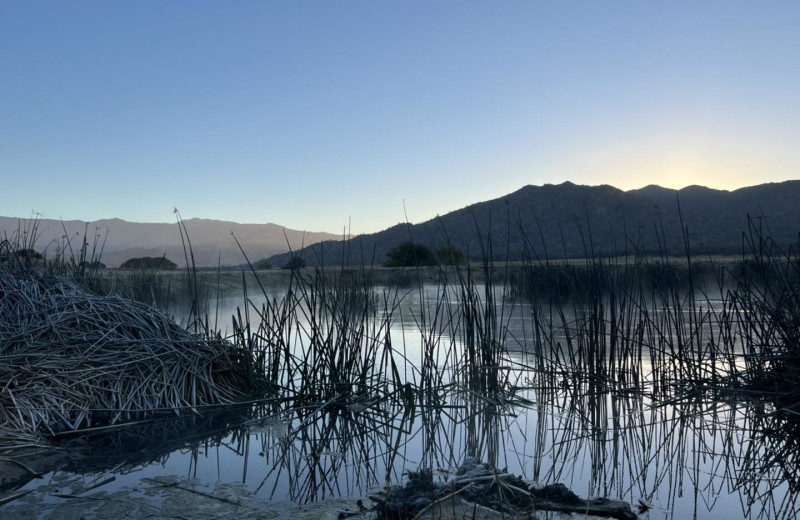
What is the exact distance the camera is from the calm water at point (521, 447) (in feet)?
8.18

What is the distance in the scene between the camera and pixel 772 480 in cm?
258

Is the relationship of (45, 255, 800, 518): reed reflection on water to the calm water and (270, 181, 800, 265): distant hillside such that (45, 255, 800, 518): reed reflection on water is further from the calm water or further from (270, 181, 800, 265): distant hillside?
(270, 181, 800, 265): distant hillside

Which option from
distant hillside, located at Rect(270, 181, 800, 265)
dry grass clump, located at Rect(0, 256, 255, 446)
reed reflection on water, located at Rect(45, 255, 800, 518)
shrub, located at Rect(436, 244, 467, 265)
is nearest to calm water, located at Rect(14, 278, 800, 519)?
reed reflection on water, located at Rect(45, 255, 800, 518)

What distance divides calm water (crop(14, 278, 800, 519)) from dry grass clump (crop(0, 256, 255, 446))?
1.06ft

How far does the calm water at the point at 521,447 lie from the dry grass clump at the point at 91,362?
32 cm

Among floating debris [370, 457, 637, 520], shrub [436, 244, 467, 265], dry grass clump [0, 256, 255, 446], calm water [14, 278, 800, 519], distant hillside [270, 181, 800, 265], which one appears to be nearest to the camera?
floating debris [370, 457, 637, 520]

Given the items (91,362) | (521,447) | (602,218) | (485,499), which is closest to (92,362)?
(91,362)

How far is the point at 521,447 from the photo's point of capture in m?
3.07

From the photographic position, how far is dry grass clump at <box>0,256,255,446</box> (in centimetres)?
345

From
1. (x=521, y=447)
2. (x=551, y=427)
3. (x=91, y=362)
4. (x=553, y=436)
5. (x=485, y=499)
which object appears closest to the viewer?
(x=485, y=499)

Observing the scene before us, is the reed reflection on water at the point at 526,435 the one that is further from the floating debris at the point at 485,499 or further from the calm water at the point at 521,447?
the floating debris at the point at 485,499

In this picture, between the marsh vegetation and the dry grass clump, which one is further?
the dry grass clump

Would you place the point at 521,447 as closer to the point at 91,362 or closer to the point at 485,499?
the point at 485,499

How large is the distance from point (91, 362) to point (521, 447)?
2543mm
